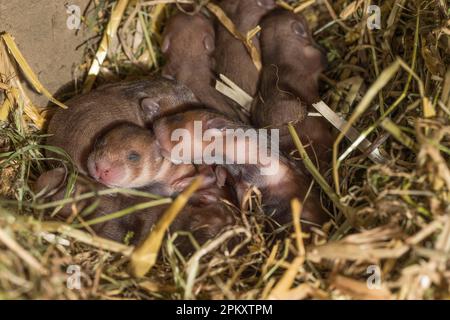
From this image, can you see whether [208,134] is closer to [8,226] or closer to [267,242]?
[267,242]

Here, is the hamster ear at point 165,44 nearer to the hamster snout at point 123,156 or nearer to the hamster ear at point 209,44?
the hamster ear at point 209,44

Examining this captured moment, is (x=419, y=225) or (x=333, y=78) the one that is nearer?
(x=419, y=225)

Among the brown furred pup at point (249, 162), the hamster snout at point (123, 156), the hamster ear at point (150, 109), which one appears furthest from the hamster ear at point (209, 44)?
the hamster snout at point (123, 156)

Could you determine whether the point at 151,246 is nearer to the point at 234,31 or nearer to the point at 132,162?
the point at 132,162

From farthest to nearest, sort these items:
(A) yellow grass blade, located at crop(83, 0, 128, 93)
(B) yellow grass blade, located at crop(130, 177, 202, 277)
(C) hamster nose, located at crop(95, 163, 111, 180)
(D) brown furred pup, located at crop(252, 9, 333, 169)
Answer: (A) yellow grass blade, located at crop(83, 0, 128, 93)
(D) brown furred pup, located at crop(252, 9, 333, 169)
(C) hamster nose, located at crop(95, 163, 111, 180)
(B) yellow grass blade, located at crop(130, 177, 202, 277)

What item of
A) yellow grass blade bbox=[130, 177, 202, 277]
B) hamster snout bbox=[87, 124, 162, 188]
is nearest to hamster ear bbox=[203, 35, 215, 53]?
hamster snout bbox=[87, 124, 162, 188]

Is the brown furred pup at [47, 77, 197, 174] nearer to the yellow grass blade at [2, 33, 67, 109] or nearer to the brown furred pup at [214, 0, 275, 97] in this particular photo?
the yellow grass blade at [2, 33, 67, 109]

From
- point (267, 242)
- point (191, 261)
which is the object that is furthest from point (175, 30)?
point (191, 261)
